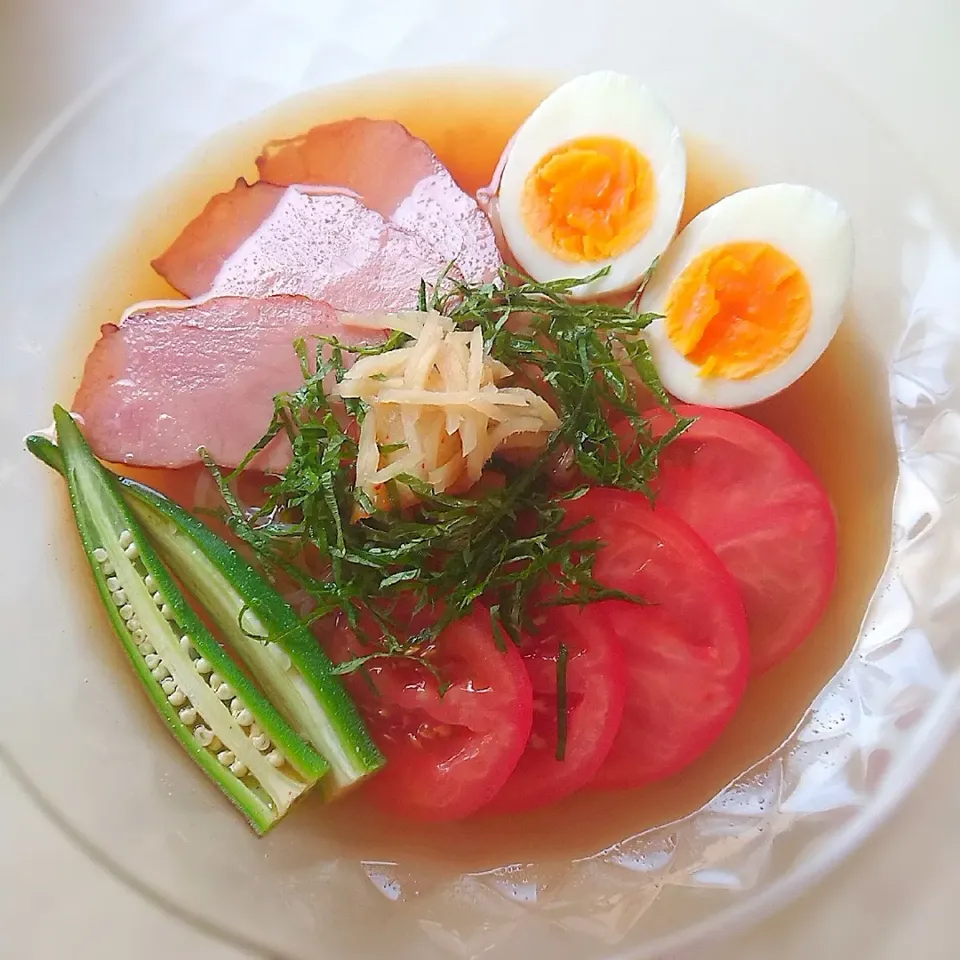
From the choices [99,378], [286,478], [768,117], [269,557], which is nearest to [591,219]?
[768,117]

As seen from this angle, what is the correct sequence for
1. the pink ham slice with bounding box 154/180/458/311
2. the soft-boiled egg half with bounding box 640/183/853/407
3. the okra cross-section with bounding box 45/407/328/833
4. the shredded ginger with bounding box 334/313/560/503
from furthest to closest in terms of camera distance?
the pink ham slice with bounding box 154/180/458/311 < the soft-boiled egg half with bounding box 640/183/853/407 < the okra cross-section with bounding box 45/407/328/833 < the shredded ginger with bounding box 334/313/560/503

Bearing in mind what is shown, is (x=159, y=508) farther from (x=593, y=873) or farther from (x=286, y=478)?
(x=593, y=873)

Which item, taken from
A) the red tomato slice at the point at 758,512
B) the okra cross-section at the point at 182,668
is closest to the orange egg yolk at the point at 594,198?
the red tomato slice at the point at 758,512

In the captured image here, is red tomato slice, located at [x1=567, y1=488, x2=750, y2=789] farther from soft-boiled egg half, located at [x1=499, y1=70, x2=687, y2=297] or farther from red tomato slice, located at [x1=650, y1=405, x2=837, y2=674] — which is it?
soft-boiled egg half, located at [x1=499, y1=70, x2=687, y2=297]

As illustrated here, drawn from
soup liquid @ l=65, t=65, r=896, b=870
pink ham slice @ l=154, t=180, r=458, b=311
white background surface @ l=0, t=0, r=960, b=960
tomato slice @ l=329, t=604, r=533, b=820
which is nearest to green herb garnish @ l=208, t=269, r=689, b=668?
tomato slice @ l=329, t=604, r=533, b=820

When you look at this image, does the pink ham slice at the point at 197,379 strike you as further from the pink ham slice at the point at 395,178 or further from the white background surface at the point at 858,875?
the white background surface at the point at 858,875
